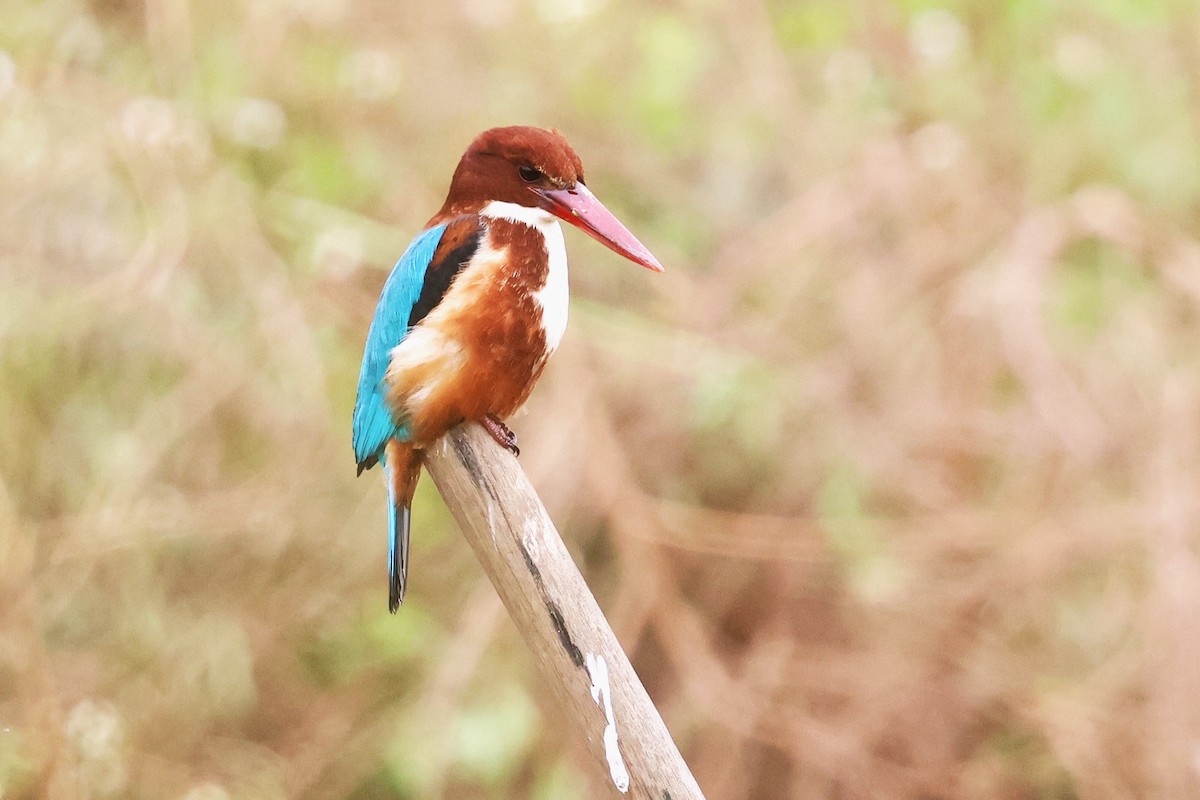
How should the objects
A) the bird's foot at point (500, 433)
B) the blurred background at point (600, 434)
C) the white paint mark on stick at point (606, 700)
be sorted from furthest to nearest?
the blurred background at point (600, 434) < the bird's foot at point (500, 433) < the white paint mark on stick at point (606, 700)

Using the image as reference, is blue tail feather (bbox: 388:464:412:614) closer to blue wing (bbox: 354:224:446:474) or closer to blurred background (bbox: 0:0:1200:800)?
blue wing (bbox: 354:224:446:474)

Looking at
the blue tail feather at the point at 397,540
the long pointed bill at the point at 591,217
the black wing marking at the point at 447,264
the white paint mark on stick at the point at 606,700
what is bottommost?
the blue tail feather at the point at 397,540

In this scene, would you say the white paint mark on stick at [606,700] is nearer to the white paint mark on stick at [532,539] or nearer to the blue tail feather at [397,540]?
the white paint mark on stick at [532,539]

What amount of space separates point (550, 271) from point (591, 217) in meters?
0.09

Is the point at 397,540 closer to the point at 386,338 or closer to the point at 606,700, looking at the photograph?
the point at 386,338

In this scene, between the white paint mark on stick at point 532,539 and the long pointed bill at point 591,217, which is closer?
the white paint mark on stick at point 532,539

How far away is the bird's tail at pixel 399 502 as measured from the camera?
1433 millimetres

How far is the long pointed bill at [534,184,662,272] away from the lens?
4.43 feet

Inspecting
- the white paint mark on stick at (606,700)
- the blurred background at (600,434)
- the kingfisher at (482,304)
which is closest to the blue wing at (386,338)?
the kingfisher at (482,304)

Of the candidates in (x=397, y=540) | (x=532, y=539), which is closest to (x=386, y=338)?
(x=397, y=540)

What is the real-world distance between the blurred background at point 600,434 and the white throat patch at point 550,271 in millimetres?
1149

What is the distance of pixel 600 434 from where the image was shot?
274 centimetres


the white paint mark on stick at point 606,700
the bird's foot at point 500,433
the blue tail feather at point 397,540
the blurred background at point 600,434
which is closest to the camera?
the white paint mark on stick at point 606,700

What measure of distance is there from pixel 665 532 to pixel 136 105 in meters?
1.41
